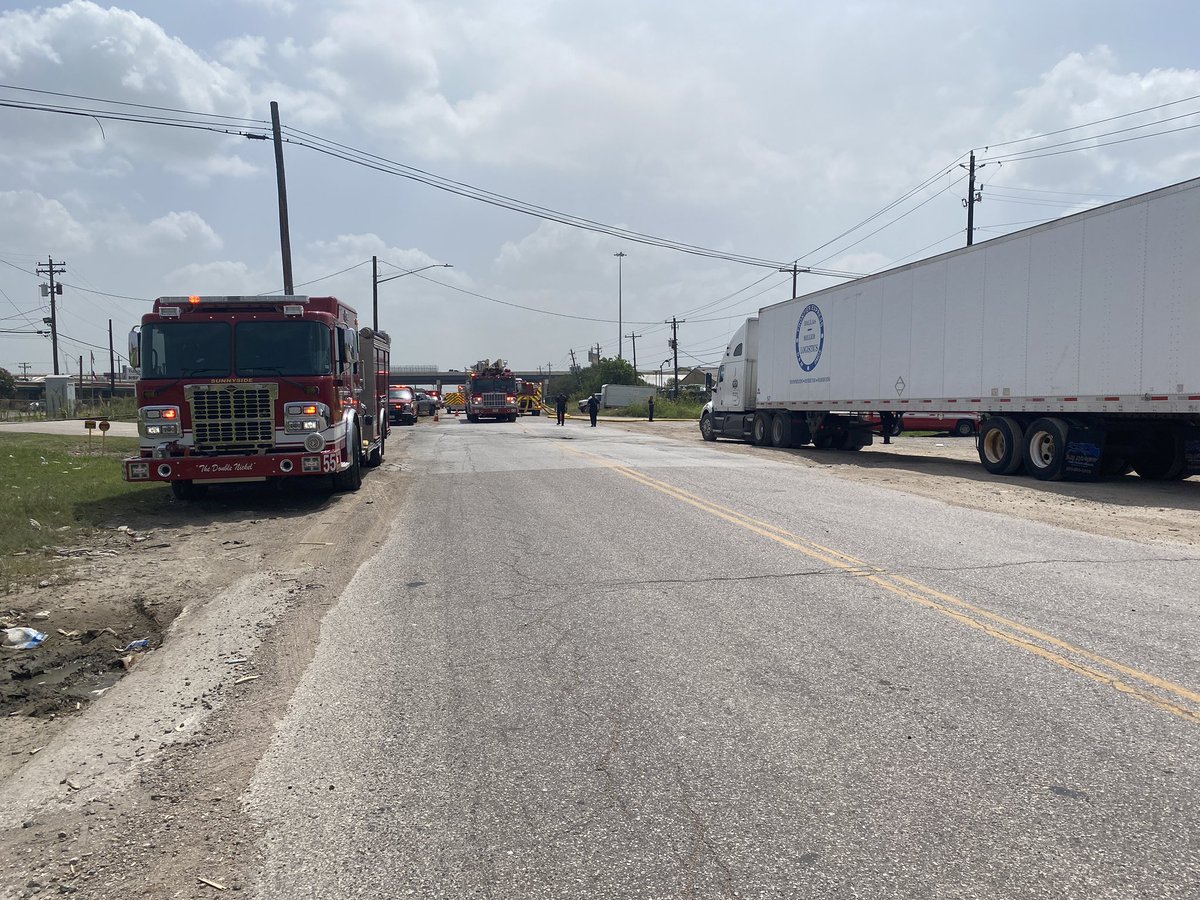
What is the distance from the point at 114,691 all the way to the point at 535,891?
11.8 ft

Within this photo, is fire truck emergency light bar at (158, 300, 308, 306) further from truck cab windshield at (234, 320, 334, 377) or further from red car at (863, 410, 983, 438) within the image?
red car at (863, 410, 983, 438)

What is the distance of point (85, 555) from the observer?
944cm

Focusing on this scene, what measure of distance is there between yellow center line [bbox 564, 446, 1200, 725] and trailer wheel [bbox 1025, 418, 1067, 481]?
29.0 ft

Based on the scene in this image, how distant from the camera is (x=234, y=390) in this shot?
12180 millimetres

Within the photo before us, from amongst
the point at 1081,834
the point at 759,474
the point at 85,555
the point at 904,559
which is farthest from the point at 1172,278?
the point at 85,555

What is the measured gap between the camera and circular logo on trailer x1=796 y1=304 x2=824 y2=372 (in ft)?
80.9

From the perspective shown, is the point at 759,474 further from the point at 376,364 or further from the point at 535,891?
the point at 535,891

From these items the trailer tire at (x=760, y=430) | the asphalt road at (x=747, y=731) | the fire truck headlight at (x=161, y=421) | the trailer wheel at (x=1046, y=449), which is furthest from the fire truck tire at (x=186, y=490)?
the trailer tire at (x=760, y=430)

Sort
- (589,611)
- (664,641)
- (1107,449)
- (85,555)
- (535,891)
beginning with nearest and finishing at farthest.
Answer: (535,891)
(664,641)
(589,611)
(85,555)
(1107,449)

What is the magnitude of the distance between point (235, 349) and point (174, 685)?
7.85m

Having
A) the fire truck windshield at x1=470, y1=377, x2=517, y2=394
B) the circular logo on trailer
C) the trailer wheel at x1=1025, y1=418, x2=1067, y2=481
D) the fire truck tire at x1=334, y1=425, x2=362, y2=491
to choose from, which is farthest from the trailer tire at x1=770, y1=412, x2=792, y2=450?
the fire truck windshield at x1=470, y1=377, x2=517, y2=394

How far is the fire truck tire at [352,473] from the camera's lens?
1415 centimetres

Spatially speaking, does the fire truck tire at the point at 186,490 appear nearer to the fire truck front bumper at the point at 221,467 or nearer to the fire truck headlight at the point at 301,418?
the fire truck front bumper at the point at 221,467

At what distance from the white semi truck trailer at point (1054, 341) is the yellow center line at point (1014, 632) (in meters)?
8.34
